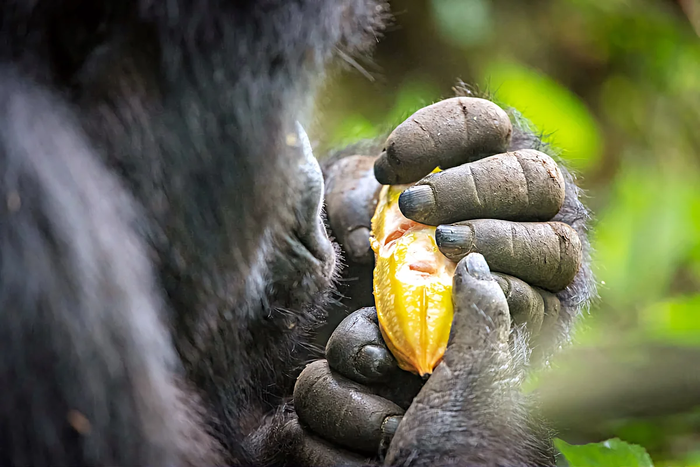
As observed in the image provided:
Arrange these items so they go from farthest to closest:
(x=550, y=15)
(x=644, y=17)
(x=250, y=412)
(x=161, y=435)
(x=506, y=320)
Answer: (x=550, y=15) → (x=644, y=17) → (x=250, y=412) → (x=506, y=320) → (x=161, y=435)

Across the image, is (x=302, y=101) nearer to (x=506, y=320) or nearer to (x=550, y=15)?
(x=506, y=320)

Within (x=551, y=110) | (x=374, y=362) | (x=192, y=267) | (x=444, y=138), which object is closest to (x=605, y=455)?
(x=374, y=362)

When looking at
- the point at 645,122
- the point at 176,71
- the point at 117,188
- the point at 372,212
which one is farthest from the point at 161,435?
the point at 645,122

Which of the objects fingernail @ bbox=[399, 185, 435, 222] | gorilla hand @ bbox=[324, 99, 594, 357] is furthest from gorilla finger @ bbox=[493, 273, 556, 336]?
fingernail @ bbox=[399, 185, 435, 222]

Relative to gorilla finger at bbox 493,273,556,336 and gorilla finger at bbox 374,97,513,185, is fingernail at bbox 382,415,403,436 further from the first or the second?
gorilla finger at bbox 374,97,513,185

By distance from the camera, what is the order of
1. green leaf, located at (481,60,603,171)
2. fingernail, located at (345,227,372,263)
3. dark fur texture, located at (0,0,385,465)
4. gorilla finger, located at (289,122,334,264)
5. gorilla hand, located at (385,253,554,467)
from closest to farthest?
dark fur texture, located at (0,0,385,465), gorilla hand, located at (385,253,554,467), gorilla finger, located at (289,122,334,264), fingernail, located at (345,227,372,263), green leaf, located at (481,60,603,171)
